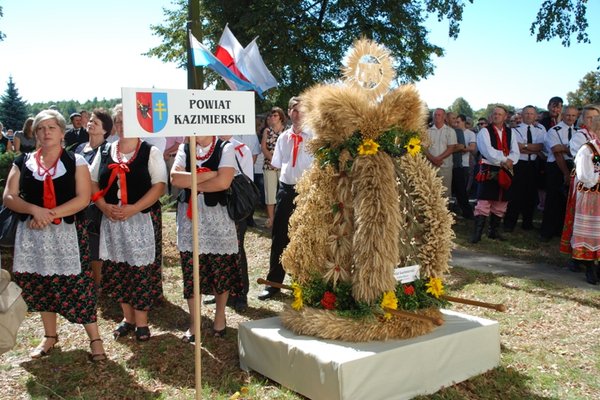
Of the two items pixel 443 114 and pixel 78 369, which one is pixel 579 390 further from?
pixel 443 114

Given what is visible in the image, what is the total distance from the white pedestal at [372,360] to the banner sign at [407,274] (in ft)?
1.35

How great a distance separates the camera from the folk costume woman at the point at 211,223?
5.03m

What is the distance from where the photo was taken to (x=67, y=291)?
4781mm

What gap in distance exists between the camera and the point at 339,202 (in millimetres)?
4223

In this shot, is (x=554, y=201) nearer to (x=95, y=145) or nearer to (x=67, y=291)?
(x=95, y=145)

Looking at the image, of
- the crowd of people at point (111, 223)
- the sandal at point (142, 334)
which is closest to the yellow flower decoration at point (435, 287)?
the crowd of people at point (111, 223)

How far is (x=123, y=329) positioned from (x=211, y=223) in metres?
1.38

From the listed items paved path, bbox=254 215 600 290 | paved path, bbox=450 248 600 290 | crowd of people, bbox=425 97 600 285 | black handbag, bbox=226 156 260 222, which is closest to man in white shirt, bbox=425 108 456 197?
crowd of people, bbox=425 97 600 285

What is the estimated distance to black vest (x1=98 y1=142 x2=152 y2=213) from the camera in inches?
200

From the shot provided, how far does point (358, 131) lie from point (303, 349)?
155 cm

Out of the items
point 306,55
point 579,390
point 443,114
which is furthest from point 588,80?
point 579,390

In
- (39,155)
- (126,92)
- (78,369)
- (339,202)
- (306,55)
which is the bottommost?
(78,369)

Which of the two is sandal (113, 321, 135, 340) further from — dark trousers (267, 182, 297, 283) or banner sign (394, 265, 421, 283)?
banner sign (394, 265, 421, 283)

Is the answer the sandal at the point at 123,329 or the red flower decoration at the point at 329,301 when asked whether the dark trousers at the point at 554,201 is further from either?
the sandal at the point at 123,329
